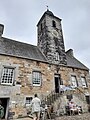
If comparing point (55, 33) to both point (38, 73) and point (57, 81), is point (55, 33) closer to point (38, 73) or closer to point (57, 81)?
point (57, 81)

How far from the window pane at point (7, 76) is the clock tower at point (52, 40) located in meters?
5.43

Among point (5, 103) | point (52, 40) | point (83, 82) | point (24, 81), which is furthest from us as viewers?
point (83, 82)

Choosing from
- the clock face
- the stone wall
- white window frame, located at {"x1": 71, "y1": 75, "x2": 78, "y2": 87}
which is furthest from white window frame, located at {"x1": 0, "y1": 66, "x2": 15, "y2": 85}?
the clock face

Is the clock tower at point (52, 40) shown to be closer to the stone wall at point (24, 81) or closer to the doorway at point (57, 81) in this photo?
the stone wall at point (24, 81)

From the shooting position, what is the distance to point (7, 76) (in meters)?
11.9

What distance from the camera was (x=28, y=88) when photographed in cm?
1230

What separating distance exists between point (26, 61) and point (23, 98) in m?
4.06

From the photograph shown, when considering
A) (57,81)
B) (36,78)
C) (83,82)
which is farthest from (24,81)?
(83,82)

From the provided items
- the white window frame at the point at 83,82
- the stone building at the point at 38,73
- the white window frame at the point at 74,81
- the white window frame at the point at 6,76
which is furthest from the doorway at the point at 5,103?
the white window frame at the point at 83,82

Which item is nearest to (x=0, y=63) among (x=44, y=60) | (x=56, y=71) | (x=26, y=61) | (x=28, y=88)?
(x=26, y=61)

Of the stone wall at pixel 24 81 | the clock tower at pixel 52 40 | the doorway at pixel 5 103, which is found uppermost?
the clock tower at pixel 52 40

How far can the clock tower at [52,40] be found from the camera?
16.4 metres

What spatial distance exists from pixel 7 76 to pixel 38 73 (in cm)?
362

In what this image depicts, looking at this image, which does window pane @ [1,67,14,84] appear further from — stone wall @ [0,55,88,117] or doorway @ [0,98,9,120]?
doorway @ [0,98,9,120]
